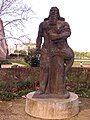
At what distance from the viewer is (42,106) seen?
21.5 feet

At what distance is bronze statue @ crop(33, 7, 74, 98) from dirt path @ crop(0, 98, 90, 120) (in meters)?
0.65

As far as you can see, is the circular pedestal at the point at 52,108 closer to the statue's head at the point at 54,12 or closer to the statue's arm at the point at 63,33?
the statue's arm at the point at 63,33

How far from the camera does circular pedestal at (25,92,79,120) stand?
650 cm

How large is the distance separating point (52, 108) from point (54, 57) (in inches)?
54.6

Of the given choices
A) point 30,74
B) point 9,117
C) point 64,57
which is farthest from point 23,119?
point 30,74

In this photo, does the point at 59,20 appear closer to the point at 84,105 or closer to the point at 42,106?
the point at 42,106

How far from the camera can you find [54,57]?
705cm

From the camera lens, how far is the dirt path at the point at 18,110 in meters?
6.71

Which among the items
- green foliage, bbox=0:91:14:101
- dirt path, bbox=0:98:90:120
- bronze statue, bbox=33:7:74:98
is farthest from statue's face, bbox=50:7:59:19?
green foliage, bbox=0:91:14:101

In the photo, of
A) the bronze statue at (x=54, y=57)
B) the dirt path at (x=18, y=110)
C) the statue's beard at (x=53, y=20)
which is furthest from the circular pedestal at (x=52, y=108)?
the statue's beard at (x=53, y=20)

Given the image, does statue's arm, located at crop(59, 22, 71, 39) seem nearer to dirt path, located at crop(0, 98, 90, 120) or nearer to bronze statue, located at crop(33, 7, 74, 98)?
bronze statue, located at crop(33, 7, 74, 98)

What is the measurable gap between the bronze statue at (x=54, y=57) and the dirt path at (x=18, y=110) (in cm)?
65

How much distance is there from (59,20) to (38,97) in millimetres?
2141

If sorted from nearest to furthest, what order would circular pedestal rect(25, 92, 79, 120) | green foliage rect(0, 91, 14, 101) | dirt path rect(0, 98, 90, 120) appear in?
1. circular pedestal rect(25, 92, 79, 120)
2. dirt path rect(0, 98, 90, 120)
3. green foliage rect(0, 91, 14, 101)
